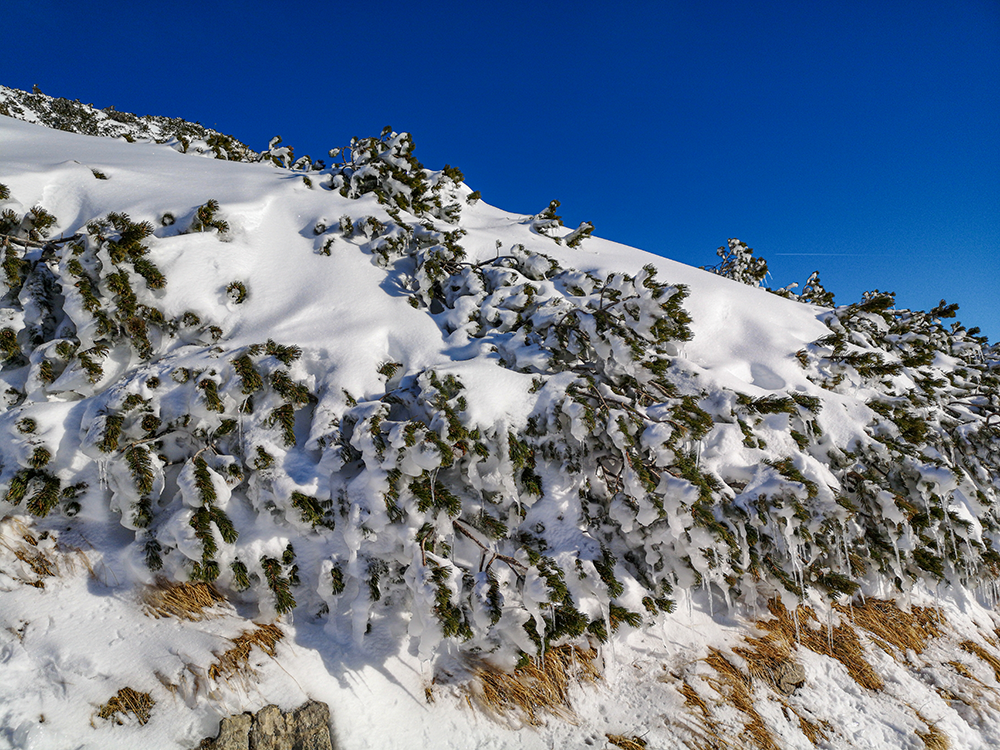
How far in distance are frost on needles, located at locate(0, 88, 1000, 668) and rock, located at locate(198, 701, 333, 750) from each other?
54cm

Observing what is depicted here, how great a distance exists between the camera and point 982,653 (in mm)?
3557

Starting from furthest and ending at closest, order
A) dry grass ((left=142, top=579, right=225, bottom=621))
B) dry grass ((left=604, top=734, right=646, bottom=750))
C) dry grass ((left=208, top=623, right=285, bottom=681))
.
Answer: dry grass ((left=142, top=579, right=225, bottom=621)), dry grass ((left=604, top=734, right=646, bottom=750)), dry grass ((left=208, top=623, right=285, bottom=681))

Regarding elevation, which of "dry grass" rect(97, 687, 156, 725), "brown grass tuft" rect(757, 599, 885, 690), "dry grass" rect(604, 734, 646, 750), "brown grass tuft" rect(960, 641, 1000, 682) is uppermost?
"brown grass tuft" rect(960, 641, 1000, 682)

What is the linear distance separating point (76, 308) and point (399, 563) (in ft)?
10.2

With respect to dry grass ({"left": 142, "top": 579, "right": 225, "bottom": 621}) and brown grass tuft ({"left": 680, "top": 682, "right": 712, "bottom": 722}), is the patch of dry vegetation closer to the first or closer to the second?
brown grass tuft ({"left": 680, "top": 682, "right": 712, "bottom": 722})

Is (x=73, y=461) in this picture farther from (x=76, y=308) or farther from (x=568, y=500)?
(x=568, y=500)

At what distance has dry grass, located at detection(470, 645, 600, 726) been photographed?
2.68 meters

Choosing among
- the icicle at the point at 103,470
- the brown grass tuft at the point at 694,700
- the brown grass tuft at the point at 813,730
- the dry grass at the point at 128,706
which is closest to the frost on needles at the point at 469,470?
the icicle at the point at 103,470

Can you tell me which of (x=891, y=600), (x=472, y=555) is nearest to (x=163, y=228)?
(x=472, y=555)

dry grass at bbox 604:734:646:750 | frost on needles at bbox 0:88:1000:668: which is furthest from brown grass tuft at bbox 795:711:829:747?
dry grass at bbox 604:734:646:750

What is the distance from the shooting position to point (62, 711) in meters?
2.17

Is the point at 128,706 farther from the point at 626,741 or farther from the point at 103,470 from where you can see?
the point at 626,741

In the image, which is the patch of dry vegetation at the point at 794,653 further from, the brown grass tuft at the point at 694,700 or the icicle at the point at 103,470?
the icicle at the point at 103,470

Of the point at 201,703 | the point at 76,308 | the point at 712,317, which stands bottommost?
the point at 201,703
